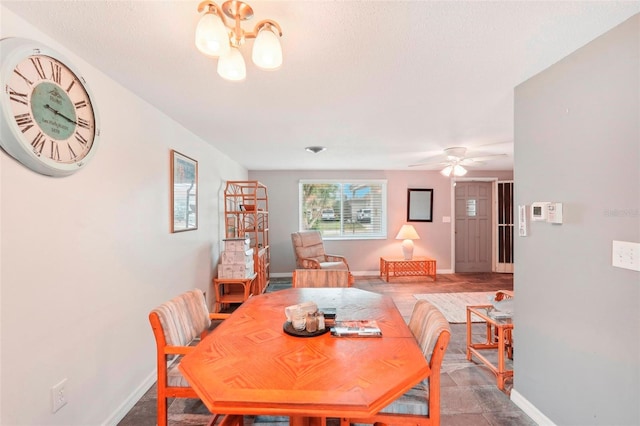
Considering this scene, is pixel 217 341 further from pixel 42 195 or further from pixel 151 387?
pixel 151 387

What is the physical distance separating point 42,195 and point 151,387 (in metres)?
1.64

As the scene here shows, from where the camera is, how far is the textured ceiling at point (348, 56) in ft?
4.01

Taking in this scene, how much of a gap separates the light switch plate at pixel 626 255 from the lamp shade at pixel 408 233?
13.7ft

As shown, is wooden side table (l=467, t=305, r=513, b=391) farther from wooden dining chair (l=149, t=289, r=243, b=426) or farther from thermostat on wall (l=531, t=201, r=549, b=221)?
wooden dining chair (l=149, t=289, r=243, b=426)

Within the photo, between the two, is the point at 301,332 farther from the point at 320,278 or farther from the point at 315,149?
the point at 315,149

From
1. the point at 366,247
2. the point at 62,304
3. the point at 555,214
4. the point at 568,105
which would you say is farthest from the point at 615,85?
the point at 366,247

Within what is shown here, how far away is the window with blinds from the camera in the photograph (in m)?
5.93

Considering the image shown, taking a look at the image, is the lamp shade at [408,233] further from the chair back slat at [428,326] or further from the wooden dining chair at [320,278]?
the chair back slat at [428,326]

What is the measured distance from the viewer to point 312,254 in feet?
16.9

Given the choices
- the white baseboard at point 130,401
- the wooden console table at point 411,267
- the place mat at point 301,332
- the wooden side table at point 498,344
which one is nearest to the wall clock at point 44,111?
the place mat at point 301,332

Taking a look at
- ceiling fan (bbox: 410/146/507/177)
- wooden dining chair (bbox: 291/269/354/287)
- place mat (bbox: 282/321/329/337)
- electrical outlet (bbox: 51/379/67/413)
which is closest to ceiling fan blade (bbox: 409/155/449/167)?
ceiling fan (bbox: 410/146/507/177)

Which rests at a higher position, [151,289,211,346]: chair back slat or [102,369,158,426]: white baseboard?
[151,289,211,346]: chair back slat

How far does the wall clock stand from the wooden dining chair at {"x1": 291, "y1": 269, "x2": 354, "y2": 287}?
171cm

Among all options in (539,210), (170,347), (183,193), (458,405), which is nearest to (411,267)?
(458,405)
